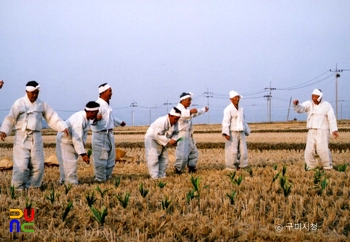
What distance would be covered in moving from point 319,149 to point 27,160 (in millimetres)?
6382

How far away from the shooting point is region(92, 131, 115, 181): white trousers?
8.77 meters

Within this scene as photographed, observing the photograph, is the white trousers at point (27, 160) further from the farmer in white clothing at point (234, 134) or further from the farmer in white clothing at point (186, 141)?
the farmer in white clothing at point (234, 134)

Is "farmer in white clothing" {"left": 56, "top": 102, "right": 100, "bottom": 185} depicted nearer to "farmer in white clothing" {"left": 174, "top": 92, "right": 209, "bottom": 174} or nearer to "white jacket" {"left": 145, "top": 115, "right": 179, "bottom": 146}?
"white jacket" {"left": 145, "top": 115, "right": 179, "bottom": 146}

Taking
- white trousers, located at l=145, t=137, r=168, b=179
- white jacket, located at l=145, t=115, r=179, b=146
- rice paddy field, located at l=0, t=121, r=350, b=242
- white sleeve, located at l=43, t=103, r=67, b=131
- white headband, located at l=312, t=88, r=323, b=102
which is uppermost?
white headband, located at l=312, t=88, r=323, b=102

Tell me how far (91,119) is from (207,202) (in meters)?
3.38

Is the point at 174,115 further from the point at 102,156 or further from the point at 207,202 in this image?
the point at 207,202

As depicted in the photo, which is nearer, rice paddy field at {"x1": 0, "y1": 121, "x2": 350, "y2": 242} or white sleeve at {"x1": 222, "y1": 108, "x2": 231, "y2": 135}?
rice paddy field at {"x1": 0, "y1": 121, "x2": 350, "y2": 242}

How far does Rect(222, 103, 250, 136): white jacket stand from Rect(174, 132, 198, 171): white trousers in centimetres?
91

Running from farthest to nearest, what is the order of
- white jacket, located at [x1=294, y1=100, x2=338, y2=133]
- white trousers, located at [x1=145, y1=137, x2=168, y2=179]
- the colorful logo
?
1. white jacket, located at [x1=294, y1=100, x2=338, y2=133]
2. white trousers, located at [x1=145, y1=137, x2=168, y2=179]
3. the colorful logo

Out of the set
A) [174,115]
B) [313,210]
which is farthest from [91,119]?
[313,210]

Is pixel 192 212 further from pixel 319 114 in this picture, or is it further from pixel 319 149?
pixel 319 114

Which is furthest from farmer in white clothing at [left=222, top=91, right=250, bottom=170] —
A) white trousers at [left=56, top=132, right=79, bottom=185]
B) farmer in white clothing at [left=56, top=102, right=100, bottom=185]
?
white trousers at [left=56, top=132, right=79, bottom=185]

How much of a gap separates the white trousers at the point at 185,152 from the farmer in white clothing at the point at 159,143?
69 cm

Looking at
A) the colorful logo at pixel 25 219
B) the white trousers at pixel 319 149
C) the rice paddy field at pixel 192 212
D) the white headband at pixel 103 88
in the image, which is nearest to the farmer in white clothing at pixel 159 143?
the rice paddy field at pixel 192 212
